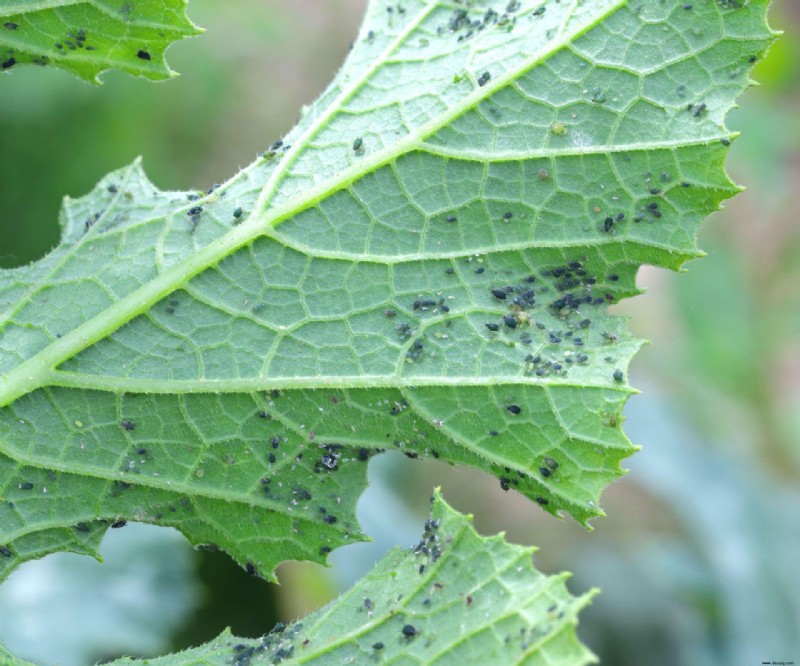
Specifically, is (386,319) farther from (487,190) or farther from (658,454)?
(658,454)

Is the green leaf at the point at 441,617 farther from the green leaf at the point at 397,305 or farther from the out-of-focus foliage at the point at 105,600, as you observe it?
the out-of-focus foliage at the point at 105,600

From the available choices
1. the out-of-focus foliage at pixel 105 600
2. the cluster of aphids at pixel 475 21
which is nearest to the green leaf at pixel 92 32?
the cluster of aphids at pixel 475 21

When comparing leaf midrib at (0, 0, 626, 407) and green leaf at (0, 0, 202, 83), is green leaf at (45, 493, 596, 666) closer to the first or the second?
leaf midrib at (0, 0, 626, 407)

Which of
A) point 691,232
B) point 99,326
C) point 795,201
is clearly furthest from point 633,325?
point 99,326

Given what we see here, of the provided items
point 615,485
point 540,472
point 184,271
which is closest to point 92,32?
point 184,271

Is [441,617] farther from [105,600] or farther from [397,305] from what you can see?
[105,600]

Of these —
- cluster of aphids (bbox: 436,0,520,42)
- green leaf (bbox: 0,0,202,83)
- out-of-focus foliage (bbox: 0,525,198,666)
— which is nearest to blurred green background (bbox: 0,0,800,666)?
out-of-focus foliage (bbox: 0,525,198,666)
